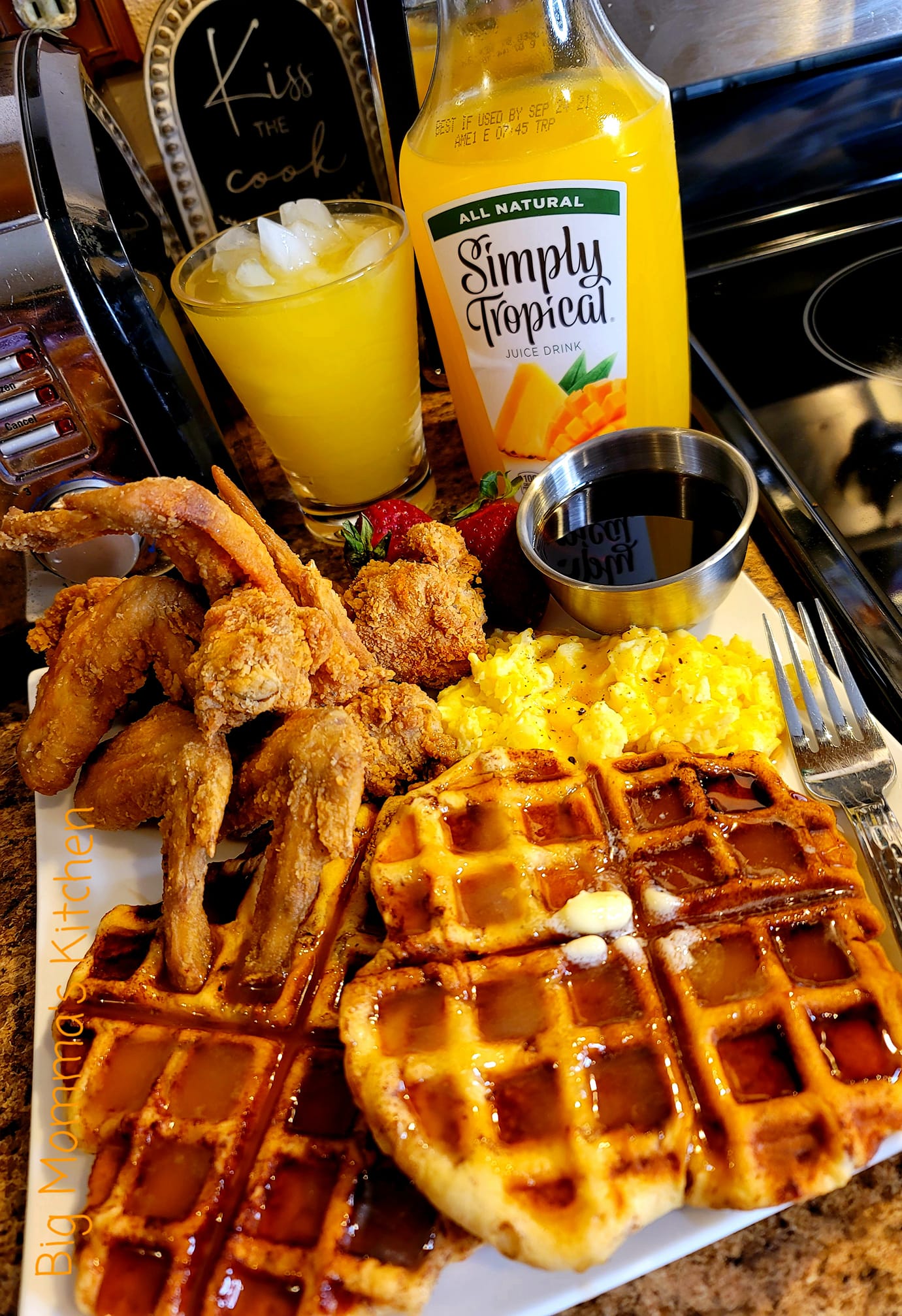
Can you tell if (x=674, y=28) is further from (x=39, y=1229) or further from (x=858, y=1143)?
(x=39, y=1229)

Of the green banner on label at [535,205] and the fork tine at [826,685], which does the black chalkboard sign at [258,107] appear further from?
the fork tine at [826,685]

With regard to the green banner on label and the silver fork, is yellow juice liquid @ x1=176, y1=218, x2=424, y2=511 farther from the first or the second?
the silver fork

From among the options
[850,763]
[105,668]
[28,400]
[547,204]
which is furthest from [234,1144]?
[547,204]

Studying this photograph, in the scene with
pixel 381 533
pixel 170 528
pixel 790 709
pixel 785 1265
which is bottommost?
pixel 785 1265

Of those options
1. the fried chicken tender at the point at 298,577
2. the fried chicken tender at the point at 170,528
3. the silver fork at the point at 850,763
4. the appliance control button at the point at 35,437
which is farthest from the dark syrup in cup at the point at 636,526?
the appliance control button at the point at 35,437

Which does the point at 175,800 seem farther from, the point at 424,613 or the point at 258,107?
the point at 258,107
